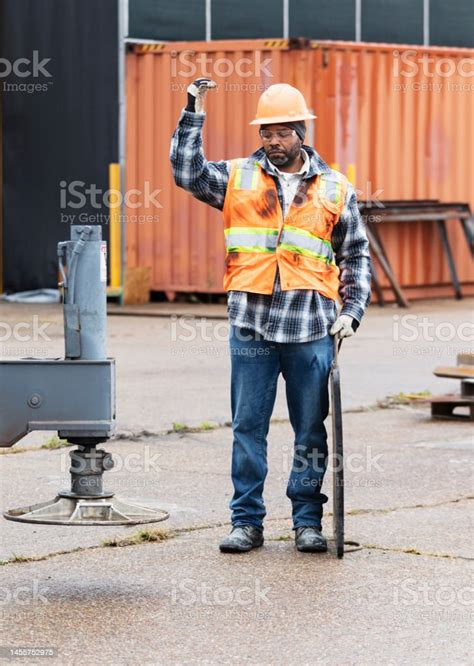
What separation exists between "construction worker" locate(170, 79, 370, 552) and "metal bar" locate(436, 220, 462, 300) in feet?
44.5

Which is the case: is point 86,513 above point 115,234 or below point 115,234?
below

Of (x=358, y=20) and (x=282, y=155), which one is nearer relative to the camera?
(x=282, y=155)

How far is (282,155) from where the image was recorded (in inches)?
259

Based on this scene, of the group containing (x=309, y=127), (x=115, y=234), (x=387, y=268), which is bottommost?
(x=387, y=268)

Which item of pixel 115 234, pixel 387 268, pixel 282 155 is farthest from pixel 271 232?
pixel 115 234

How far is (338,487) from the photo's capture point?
651cm

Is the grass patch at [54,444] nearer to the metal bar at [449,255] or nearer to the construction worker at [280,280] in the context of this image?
the construction worker at [280,280]

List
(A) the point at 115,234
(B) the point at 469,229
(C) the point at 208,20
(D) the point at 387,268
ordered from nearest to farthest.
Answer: (D) the point at 387,268 → (A) the point at 115,234 → (B) the point at 469,229 → (C) the point at 208,20

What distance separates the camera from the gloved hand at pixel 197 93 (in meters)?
6.39

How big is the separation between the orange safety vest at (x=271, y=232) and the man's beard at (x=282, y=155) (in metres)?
0.08

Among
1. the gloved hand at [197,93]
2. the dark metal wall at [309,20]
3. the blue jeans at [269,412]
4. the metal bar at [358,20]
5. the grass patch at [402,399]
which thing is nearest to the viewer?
the gloved hand at [197,93]

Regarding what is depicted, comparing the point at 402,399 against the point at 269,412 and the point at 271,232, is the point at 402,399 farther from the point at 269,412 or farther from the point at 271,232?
the point at 271,232

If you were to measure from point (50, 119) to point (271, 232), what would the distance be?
48.3ft

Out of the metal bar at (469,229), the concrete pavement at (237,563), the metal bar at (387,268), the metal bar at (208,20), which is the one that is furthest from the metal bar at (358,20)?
the concrete pavement at (237,563)
